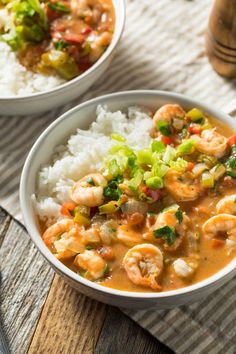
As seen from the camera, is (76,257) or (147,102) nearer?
(76,257)

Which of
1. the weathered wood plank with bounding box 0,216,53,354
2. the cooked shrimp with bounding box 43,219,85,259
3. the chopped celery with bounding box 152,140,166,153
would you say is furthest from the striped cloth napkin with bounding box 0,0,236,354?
the chopped celery with bounding box 152,140,166,153

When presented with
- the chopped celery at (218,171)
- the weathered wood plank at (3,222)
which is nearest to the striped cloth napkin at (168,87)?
the weathered wood plank at (3,222)

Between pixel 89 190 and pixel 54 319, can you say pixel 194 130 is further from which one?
pixel 54 319

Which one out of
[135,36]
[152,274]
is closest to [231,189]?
[152,274]

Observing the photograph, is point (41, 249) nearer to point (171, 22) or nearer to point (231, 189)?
point (231, 189)

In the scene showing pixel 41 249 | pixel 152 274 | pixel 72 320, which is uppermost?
pixel 41 249

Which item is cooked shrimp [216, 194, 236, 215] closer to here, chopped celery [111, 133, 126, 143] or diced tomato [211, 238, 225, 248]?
diced tomato [211, 238, 225, 248]

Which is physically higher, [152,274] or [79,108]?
[79,108]

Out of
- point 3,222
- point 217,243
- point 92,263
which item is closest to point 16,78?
point 3,222
